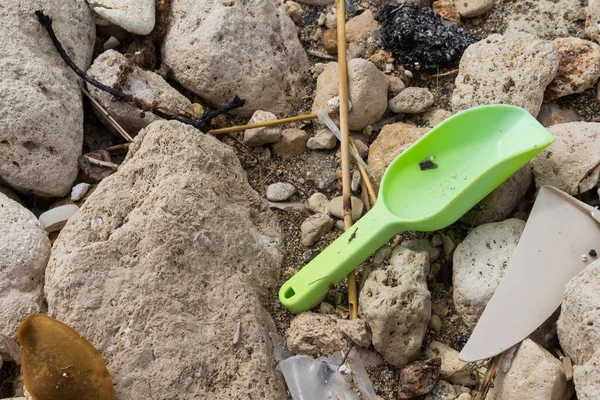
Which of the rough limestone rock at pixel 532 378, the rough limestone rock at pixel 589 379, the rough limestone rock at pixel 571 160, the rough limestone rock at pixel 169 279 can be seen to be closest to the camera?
the rough limestone rock at pixel 589 379

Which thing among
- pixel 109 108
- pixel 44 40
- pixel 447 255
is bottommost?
pixel 447 255

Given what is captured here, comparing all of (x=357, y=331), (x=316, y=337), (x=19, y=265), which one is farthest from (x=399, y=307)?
(x=19, y=265)

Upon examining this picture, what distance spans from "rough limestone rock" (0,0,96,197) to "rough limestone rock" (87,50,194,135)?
0.23 feet

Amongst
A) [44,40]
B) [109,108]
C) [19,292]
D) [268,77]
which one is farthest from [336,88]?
[19,292]

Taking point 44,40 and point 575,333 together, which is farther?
point 44,40

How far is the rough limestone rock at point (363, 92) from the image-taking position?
204 centimetres

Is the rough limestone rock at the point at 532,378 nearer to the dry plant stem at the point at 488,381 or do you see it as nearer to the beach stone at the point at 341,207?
the dry plant stem at the point at 488,381

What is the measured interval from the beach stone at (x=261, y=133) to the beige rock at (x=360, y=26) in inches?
16.4

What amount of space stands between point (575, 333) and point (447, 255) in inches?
16.4

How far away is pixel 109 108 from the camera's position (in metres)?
2.07

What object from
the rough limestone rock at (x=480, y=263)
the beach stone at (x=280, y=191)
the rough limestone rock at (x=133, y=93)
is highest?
the rough limestone rock at (x=133, y=93)

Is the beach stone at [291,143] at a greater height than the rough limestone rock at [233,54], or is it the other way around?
the rough limestone rock at [233,54]

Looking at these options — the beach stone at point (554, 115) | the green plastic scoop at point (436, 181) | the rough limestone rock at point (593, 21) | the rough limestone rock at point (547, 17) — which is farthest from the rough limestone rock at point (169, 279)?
the rough limestone rock at point (593, 21)

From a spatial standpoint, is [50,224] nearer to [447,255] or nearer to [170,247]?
[170,247]
